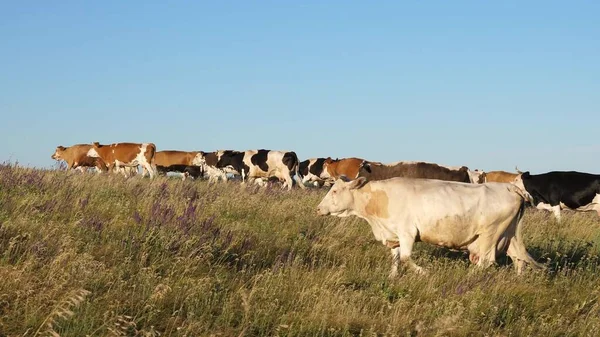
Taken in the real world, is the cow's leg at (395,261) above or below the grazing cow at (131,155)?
below

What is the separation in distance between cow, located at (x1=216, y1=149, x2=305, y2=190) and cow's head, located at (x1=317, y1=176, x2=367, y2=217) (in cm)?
1599

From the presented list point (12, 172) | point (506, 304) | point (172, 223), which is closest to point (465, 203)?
point (506, 304)

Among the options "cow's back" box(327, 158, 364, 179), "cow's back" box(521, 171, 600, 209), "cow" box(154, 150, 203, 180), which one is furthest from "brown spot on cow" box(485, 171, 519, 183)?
"cow" box(154, 150, 203, 180)

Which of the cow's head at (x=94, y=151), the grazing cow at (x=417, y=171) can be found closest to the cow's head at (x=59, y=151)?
the cow's head at (x=94, y=151)

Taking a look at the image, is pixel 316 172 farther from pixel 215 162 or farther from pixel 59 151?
pixel 59 151

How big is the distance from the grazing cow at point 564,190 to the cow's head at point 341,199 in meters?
10.3

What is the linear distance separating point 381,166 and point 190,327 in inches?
553

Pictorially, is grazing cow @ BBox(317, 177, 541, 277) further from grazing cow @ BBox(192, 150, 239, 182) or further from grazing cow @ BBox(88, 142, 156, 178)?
grazing cow @ BBox(192, 150, 239, 182)

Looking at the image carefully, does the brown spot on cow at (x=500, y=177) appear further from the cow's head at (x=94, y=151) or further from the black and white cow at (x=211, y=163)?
the cow's head at (x=94, y=151)

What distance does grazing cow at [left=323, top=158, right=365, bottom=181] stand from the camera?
31.2m

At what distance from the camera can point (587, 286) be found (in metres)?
8.13

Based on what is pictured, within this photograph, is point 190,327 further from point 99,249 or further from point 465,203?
point 465,203

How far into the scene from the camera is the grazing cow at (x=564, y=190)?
1861 centimetres

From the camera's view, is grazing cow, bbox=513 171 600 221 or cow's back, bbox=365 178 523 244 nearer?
cow's back, bbox=365 178 523 244
